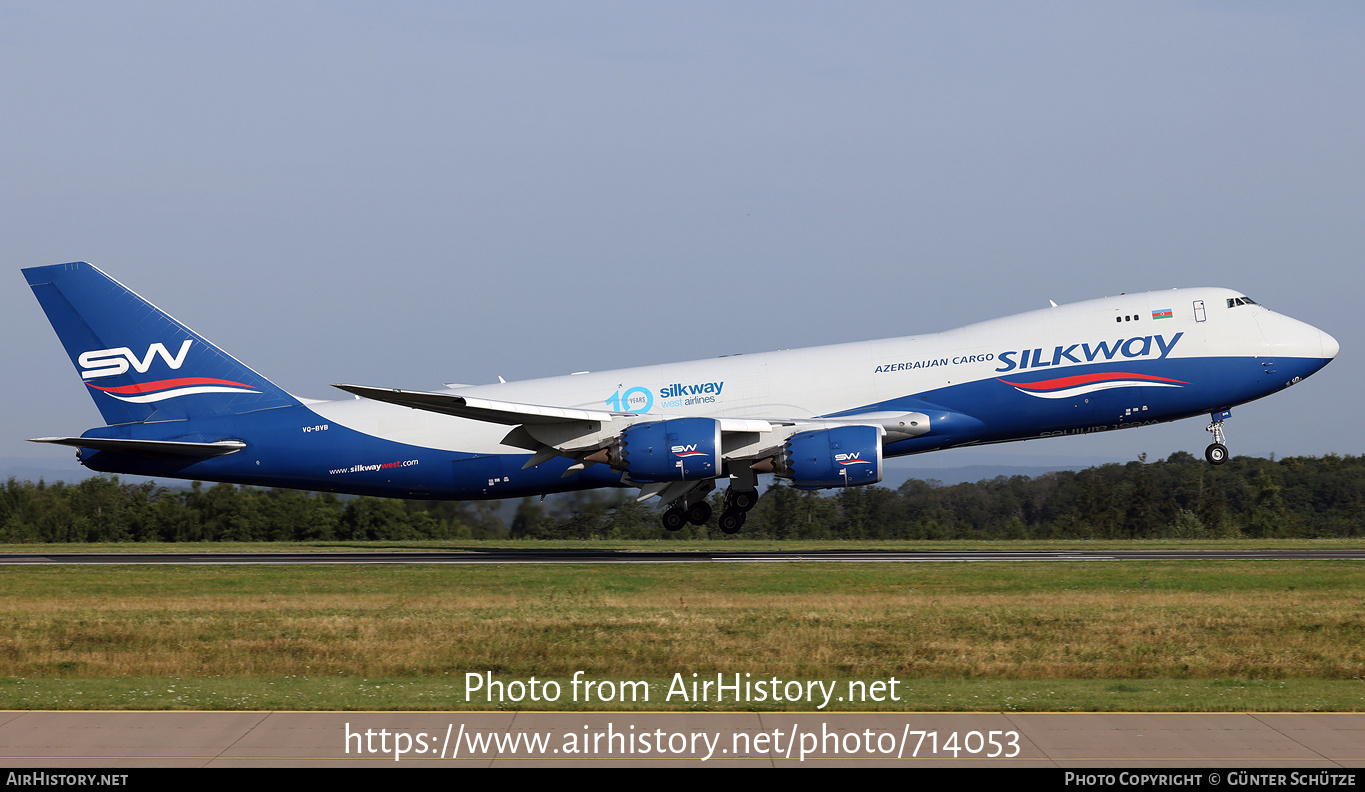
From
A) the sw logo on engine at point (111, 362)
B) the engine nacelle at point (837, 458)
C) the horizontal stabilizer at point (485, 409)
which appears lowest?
the engine nacelle at point (837, 458)

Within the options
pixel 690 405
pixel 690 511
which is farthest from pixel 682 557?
pixel 690 405

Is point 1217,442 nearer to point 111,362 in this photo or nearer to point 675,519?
point 675,519

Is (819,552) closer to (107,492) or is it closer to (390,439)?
(390,439)

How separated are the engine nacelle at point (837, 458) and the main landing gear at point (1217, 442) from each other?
1076 cm

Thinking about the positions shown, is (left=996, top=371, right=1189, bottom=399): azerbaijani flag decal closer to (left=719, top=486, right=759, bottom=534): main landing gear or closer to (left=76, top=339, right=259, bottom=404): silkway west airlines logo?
(left=719, top=486, right=759, bottom=534): main landing gear

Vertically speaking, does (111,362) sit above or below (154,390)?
above

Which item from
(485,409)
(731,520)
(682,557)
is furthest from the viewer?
(731,520)

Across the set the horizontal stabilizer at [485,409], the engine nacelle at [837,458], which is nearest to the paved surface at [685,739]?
the horizontal stabilizer at [485,409]

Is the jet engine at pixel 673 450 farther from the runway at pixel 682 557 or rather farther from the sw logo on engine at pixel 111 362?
the sw logo on engine at pixel 111 362

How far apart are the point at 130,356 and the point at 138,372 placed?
60 centimetres

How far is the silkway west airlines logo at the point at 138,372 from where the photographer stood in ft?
130

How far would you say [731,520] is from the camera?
1556 inches

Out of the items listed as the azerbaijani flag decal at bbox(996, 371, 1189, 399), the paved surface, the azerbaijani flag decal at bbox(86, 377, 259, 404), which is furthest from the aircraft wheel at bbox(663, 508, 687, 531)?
the paved surface

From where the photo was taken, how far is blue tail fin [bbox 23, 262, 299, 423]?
3941cm
